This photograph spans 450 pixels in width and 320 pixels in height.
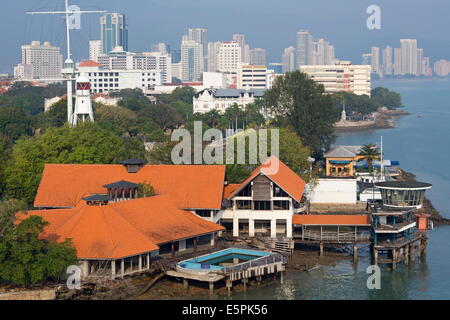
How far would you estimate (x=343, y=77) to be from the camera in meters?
164

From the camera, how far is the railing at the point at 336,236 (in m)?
35.5

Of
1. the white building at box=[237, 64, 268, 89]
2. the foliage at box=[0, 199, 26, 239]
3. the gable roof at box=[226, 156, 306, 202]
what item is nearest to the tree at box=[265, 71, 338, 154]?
the gable roof at box=[226, 156, 306, 202]

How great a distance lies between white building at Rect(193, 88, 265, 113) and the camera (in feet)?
355

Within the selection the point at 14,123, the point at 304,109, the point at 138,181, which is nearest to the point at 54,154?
the point at 138,181

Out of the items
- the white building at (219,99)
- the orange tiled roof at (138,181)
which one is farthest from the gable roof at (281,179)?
the white building at (219,99)

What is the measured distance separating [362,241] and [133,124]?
4576cm

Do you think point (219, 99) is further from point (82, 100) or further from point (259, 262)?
point (259, 262)

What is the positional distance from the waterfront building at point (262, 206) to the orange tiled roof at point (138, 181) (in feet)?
3.84

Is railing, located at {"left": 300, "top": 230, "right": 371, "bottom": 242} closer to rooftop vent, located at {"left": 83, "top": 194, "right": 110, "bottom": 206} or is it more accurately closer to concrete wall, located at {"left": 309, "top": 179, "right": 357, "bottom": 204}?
rooftop vent, located at {"left": 83, "top": 194, "right": 110, "bottom": 206}

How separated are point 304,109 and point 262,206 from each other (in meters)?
25.3

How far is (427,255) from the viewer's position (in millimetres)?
36781

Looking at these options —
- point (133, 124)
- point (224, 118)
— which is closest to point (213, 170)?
point (133, 124)
